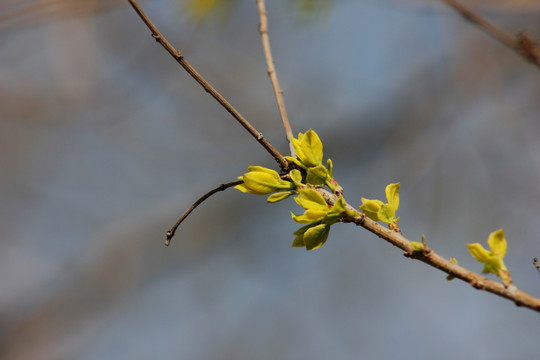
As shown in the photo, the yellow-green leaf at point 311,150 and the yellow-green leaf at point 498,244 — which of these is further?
the yellow-green leaf at point 311,150

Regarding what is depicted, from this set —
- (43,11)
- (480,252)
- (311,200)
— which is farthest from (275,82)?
(43,11)

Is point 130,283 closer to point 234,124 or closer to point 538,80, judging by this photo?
point 234,124

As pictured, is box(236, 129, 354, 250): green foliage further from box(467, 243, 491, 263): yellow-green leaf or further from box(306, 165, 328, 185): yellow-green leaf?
box(467, 243, 491, 263): yellow-green leaf

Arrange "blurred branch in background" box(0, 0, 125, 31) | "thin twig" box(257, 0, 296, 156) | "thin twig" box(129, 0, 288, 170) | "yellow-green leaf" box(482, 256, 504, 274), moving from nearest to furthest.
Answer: "yellow-green leaf" box(482, 256, 504, 274), "thin twig" box(129, 0, 288, 170), "thin twig" box(257, 0, 296, 156), "blurred branch in background" box(0, 0, 125, 31)

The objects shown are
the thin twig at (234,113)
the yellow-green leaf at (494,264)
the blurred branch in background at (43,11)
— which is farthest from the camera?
the blurred branch in background at (43,11)

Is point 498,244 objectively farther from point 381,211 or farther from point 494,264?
point 381,211

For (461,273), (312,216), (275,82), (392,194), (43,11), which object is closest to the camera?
(461,273)

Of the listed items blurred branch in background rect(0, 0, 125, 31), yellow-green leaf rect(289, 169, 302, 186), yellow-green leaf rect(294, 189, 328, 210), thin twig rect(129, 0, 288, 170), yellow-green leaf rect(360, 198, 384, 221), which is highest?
blurred branch in background rect(0, 0, 125, 31)

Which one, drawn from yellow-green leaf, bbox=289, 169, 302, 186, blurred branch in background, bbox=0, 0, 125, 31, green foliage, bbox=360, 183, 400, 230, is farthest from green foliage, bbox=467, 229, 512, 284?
blurred branch in background, bbox=0, 0, 125, 31

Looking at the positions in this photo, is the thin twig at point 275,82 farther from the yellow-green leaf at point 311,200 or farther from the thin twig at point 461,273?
the thin twig at point 461,273

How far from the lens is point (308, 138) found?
3.22 ft

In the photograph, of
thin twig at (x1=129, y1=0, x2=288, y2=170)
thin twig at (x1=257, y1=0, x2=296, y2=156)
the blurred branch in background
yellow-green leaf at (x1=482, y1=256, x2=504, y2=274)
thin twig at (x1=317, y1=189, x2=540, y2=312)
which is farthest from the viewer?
the blurred branch in background

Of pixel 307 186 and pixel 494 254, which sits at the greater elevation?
pixel 307 186

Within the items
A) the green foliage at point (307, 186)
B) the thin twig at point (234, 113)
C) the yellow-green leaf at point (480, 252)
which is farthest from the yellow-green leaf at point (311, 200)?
the yellow-green leaf at point (480, 252)
